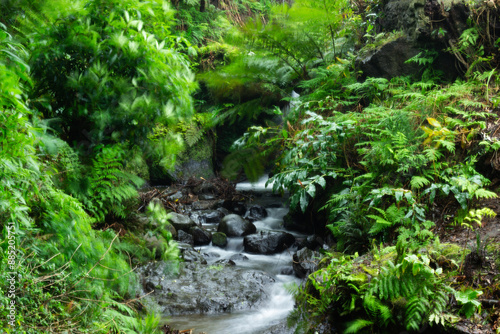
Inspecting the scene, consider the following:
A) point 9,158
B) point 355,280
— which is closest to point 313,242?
point 355,280

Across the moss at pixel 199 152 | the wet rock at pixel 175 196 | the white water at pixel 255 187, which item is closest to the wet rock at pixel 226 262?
the wet rock at pixel 175 196

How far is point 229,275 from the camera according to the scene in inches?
179

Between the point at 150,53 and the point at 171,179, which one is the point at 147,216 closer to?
the point at 150,53

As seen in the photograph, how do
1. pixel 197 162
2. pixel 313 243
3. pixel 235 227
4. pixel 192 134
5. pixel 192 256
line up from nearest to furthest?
pixel 192 256
pixel 313 243
pixel 235 227
pixel 192 134
pixel 197 162

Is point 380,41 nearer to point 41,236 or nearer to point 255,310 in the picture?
point 255,310

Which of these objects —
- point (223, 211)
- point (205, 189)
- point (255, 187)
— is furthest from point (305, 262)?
point (255, 187)

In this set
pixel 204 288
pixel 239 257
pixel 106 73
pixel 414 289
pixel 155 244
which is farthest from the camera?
pixel 239 257

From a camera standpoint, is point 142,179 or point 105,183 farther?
point 142,179

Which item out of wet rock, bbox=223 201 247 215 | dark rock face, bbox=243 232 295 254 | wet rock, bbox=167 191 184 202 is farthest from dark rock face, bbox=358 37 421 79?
Result: wet rock, bbox=167 191 184 202

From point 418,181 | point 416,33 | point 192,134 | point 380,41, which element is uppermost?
point 416,33

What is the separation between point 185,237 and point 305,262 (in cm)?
212

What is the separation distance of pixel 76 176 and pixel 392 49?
4958mm

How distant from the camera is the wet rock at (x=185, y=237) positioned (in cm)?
577

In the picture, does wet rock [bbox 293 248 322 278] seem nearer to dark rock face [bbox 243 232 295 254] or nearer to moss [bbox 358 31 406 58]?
dark rock face [bbox 243 232 295 254]
